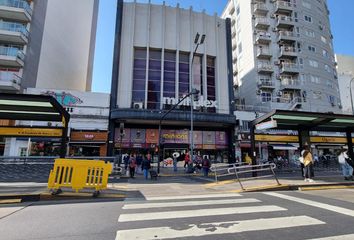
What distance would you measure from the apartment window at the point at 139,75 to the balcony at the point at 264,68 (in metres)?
20.5

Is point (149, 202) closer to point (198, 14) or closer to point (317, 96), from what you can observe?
point (198, 14)

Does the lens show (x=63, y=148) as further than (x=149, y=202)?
Yes

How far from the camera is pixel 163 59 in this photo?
35.5 m

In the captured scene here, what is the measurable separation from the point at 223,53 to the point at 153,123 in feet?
51.9

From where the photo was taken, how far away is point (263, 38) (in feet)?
143

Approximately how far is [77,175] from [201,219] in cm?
537

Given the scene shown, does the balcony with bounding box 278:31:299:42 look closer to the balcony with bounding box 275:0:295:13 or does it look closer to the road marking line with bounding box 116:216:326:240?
the balcony with bounding box 275:0:295:13

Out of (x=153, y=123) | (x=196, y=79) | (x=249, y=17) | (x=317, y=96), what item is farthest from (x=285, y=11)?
(x=153, y=123)

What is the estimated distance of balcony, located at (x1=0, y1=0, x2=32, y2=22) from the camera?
30672mm

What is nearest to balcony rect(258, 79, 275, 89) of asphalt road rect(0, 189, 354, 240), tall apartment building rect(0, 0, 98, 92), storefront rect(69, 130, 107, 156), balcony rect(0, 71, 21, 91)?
storefront rect(69, 130, 107, 156)

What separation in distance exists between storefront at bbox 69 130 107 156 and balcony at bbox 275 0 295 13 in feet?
127

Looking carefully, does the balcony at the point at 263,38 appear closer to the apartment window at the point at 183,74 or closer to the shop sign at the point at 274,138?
the apartment window at the point at 183,74

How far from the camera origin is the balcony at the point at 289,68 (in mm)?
43031

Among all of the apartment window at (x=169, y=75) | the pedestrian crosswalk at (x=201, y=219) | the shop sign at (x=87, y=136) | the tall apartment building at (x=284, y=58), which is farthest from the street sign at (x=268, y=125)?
the tall apartment building at (x=284, y=58)
